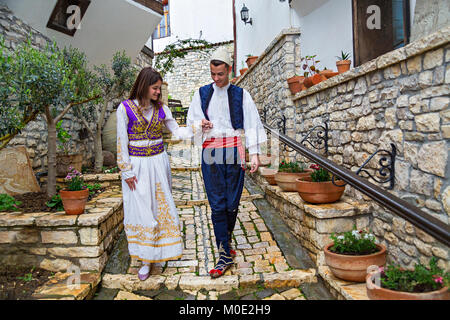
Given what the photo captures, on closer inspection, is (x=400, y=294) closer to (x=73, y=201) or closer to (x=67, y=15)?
(x=73, y=201)

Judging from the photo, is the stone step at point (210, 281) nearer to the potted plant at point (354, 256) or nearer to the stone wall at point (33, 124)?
the potted plant at point (354, 256)

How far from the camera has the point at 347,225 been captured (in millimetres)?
3102

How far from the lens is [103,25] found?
6.29m

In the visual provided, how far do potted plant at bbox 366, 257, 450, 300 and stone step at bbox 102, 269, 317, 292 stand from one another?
779mm

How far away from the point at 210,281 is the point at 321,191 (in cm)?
131

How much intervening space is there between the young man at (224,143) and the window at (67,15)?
3.56m

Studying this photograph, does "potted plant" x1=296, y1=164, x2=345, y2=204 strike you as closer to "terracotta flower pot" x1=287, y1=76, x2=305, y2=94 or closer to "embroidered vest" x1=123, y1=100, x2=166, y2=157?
"embroidered vest" x1=123, y1=100, x2=166, y2=157

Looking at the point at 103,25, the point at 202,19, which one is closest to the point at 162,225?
the point at 103,25

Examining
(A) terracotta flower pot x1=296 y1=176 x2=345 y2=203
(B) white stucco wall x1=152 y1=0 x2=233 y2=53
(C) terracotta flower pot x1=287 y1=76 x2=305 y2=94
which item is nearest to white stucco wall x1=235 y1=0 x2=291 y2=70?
(C) terracotta flower pot x1=287 y1=76 x2=305 y2=94

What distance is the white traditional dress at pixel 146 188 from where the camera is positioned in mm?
2955

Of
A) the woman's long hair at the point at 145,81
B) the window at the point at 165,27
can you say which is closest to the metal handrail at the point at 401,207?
the woman's long hair at the point at 145,81
